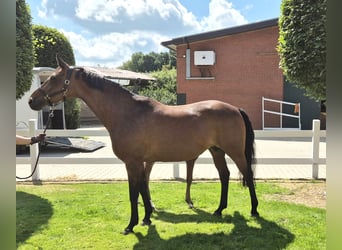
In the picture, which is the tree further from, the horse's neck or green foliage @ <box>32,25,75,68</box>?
the horse's neck

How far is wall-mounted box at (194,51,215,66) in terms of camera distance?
15.4 metres

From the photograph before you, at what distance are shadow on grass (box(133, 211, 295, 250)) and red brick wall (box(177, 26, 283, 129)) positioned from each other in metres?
11.9

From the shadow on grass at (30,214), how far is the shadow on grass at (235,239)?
52.5 inches

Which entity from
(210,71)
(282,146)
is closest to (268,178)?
(282,146)

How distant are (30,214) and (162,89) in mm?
17224

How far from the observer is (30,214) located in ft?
14.5

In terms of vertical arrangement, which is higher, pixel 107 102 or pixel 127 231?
pixel 107 102

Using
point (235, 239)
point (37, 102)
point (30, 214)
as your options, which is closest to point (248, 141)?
point (235, 239)

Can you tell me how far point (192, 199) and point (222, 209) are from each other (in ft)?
2.61

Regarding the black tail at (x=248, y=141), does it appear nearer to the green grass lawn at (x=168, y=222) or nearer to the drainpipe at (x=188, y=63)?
the green grass lawn at (x=168, y=222)

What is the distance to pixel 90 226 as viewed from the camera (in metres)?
3.96

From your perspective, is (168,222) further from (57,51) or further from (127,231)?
(57,51)

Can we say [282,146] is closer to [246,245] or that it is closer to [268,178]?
[268,178]
